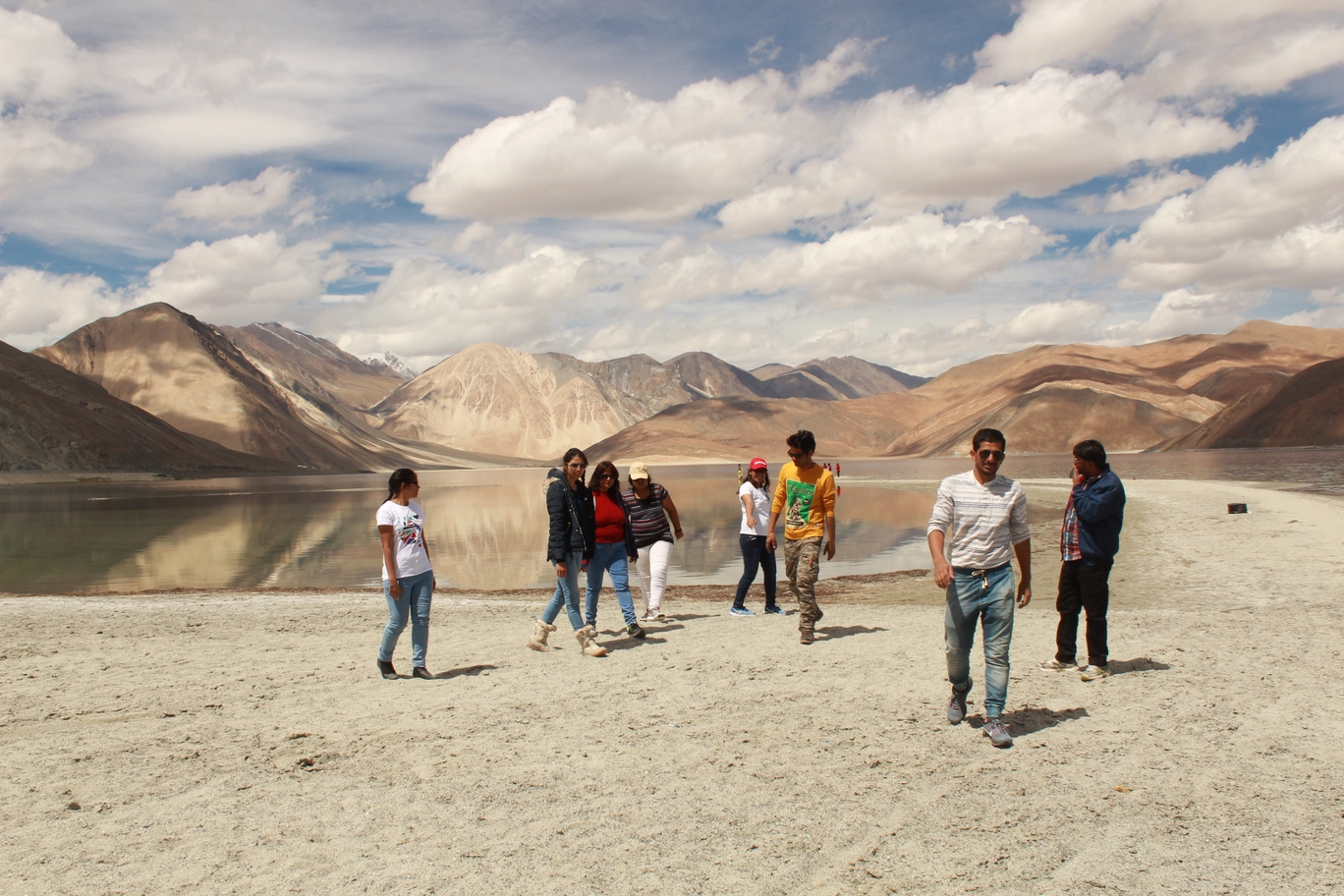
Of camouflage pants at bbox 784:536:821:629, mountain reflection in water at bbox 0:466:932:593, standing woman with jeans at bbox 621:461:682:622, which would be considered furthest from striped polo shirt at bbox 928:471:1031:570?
mountain reflection in water at bbox 0:466:932:593

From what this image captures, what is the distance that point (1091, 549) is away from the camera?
7234mm

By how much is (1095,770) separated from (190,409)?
5272 inches

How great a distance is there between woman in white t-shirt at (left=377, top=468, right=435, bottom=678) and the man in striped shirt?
3.99 metres

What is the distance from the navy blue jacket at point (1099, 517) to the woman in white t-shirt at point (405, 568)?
201 inches

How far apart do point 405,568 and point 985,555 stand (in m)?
4.52

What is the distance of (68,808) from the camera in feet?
16.6

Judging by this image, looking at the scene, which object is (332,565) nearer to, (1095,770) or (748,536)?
(748,536)

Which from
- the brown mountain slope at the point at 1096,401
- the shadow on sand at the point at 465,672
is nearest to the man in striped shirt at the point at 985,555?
the shadow on sand at the point at 465,672

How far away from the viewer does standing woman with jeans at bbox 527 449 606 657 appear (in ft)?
27.6

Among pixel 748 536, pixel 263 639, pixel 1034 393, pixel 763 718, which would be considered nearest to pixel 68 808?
pixel 763 718

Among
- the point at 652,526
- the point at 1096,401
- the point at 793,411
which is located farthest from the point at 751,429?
the point at 652,526

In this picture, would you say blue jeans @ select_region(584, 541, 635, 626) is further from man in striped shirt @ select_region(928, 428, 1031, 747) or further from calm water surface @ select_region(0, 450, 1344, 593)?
calm water surface @ select_region(0, 450, 1344, 593)

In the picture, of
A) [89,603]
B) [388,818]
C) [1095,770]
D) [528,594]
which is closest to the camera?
[388,818]

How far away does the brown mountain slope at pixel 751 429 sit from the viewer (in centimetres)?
16875
